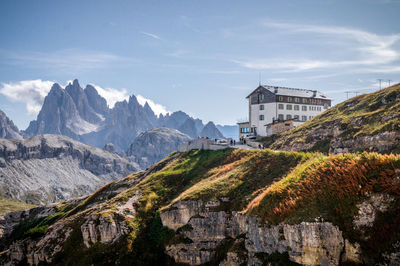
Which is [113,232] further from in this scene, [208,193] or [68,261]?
[208,193]

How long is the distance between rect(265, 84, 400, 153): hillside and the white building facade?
12440mm

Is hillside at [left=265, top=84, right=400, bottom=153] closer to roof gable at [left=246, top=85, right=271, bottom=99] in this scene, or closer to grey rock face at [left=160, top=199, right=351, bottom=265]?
roof gable at [left=246, top=85, right=271, bottom=99]

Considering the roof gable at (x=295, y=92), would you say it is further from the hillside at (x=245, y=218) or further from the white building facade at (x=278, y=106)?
the hillside at (x=245, y=218)

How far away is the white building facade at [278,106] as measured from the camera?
303 feet

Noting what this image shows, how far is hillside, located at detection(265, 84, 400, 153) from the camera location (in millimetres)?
50469

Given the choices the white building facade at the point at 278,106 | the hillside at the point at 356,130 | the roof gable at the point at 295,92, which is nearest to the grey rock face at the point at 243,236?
the hillside at the point at 356,130

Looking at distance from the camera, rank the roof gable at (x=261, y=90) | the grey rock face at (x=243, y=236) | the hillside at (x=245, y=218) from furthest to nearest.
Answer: the roof gable at (x=261, y=90), the grey rock face at (x=243, y=236), the hillside at (x=245, y=218)

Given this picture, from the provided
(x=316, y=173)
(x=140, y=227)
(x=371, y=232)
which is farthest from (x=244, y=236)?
(x=140, y=227)

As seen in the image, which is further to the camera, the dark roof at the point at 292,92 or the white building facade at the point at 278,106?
the dark roof at the point at 292,92

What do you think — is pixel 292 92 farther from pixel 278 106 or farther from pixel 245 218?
pixel 245 218

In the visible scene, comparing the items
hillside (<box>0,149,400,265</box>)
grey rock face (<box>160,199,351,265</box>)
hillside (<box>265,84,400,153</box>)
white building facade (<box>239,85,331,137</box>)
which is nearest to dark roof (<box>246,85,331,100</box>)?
white building facade (<box>239,85,331,137</box>)

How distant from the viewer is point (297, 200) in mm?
32938

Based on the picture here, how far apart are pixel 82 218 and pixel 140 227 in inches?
553

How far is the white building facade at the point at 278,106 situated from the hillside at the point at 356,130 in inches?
490
